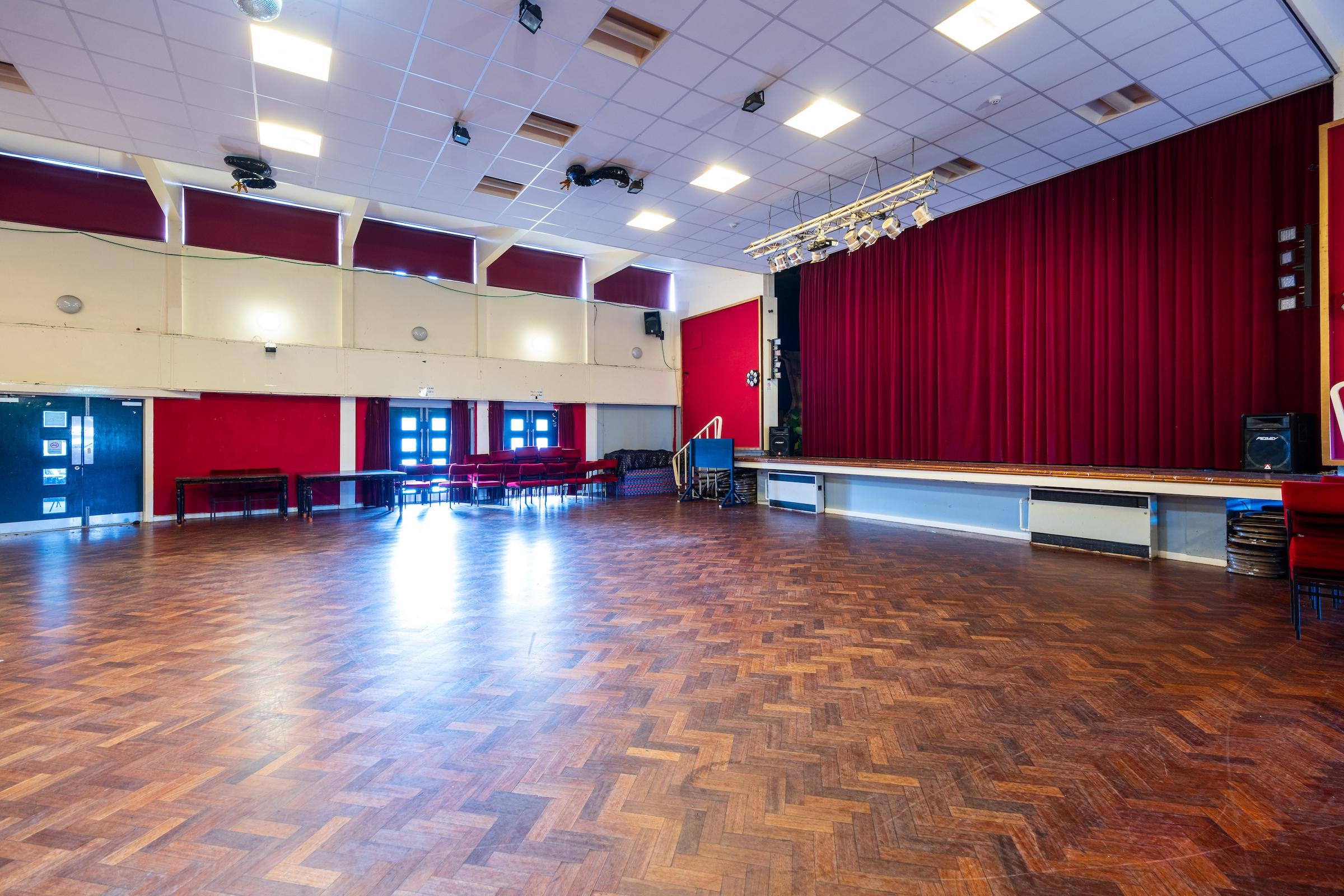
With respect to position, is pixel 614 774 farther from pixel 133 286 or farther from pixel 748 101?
pixel 133 286

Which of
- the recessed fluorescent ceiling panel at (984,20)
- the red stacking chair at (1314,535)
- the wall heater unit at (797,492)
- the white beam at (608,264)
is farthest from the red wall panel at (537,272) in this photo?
the red stacking chair at (1314,535)

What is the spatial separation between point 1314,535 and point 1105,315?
403cm

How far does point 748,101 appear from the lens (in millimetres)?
5094

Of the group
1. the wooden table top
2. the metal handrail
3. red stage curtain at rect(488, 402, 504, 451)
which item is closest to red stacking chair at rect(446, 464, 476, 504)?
red stage curtain at rect(488, 402, 504, 451)

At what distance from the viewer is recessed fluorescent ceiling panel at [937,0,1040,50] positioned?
408 cm

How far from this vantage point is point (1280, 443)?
4.79 metres

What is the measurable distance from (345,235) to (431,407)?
3348 mm

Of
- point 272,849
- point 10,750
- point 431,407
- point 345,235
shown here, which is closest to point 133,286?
Answer: point 345,235

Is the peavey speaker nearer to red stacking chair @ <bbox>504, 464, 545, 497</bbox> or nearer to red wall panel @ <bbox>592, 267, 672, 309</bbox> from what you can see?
red stacking chair @ <bbox>504, 464, 545, 497</bbox>

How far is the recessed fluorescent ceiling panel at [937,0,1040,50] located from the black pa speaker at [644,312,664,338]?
31.2 ft

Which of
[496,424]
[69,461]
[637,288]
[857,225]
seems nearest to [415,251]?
[496,424]

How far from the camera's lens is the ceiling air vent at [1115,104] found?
17.0 ft

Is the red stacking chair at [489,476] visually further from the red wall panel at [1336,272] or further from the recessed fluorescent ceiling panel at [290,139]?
the red wall panel at [1336,272]

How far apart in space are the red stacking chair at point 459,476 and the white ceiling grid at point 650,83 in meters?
5.08
